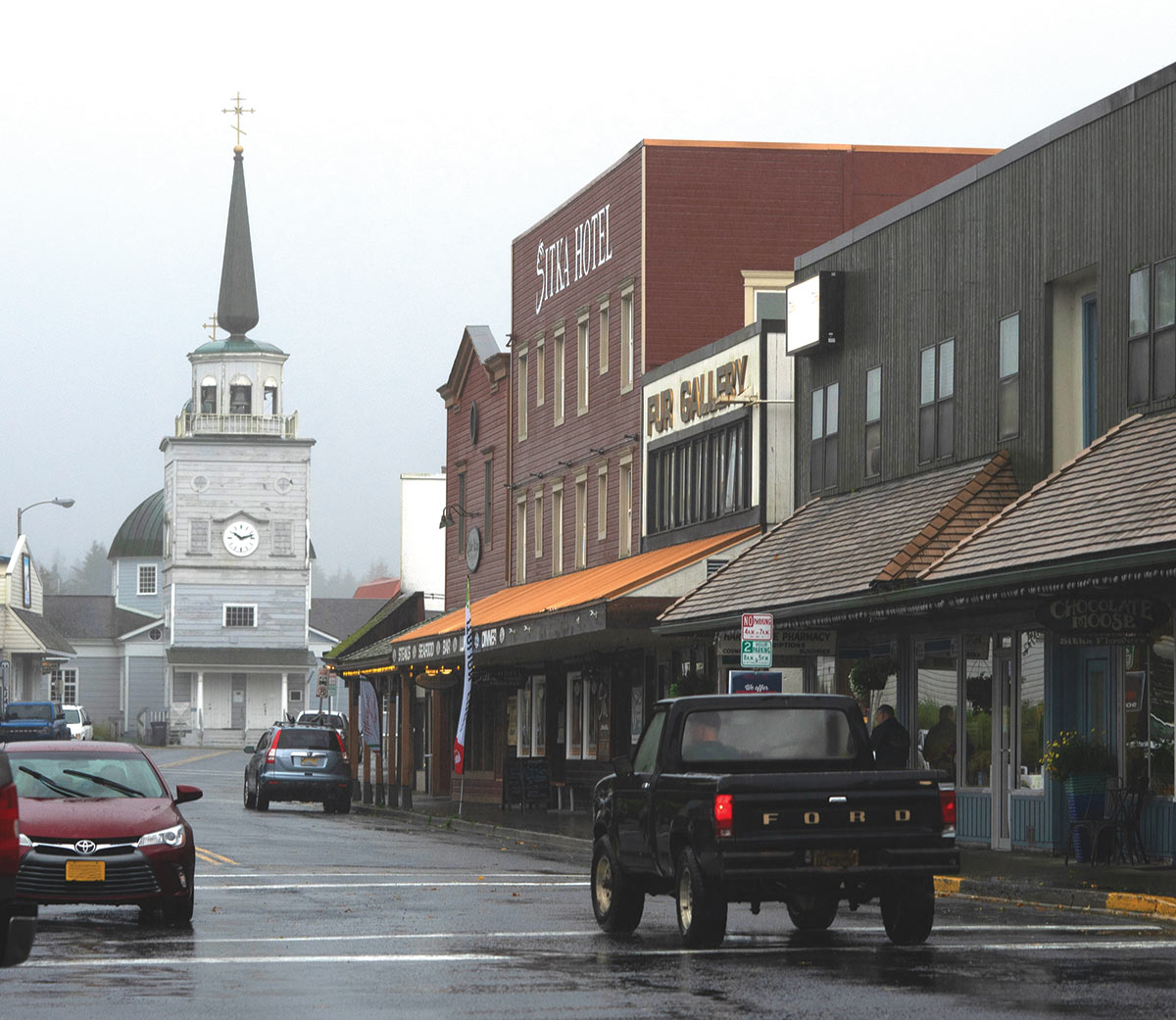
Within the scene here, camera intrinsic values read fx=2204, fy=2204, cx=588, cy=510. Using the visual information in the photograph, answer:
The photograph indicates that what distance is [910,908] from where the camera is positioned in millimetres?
14805

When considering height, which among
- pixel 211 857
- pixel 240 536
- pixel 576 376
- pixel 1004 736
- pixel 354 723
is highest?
pixel 240 536

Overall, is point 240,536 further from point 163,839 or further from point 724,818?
point 724,818

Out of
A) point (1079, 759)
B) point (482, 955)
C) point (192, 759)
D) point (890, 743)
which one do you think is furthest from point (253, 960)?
point (192, 759)

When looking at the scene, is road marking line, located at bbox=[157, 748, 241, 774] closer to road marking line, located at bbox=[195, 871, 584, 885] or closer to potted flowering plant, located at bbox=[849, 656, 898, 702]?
potted flowering plant, located at bbox=[849, 656, 898, 702]

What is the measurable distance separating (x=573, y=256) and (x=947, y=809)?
106ft

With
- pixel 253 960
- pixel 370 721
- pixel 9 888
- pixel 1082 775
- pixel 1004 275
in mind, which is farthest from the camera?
pixel 370 721

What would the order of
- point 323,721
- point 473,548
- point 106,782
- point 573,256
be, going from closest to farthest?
point 106,782, point 573,256, point 473,548, point 323,721

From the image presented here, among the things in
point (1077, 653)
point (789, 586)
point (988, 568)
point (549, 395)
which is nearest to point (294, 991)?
point (988, 568)

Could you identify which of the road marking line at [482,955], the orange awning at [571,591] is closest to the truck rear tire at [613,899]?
the road marking line at [482,955]

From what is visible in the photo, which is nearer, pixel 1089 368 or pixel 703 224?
pixel 1089 368

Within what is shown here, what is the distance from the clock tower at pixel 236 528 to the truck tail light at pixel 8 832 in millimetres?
99968

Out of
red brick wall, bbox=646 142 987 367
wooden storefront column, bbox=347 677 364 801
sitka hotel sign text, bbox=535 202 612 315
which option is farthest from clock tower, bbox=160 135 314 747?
red brick wall, bbox=646 142 987 367

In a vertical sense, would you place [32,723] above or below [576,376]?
below

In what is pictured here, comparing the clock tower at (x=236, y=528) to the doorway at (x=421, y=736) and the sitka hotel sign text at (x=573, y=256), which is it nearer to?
the doorway at (x=421, y=736)
